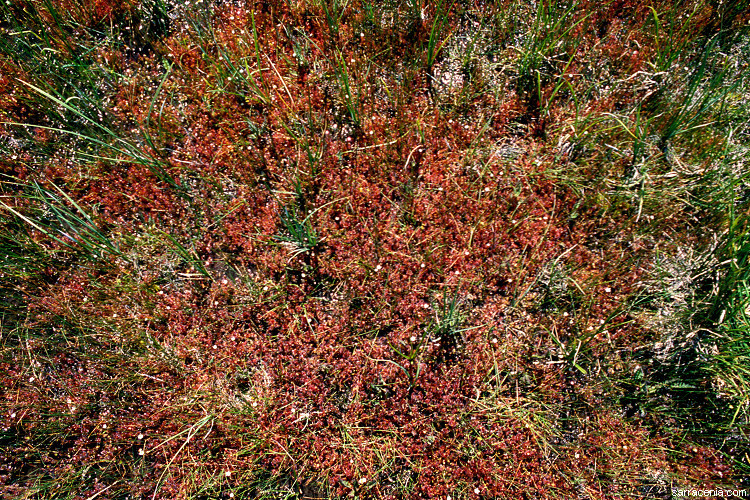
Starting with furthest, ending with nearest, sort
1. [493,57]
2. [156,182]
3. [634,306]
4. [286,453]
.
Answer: [493,57], [156,182], [634,306], [286,453]

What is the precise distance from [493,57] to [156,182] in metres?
3.39

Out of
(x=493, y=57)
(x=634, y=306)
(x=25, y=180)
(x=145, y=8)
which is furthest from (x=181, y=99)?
(x=634, y=306)

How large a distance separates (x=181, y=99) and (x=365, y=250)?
7.43 feet

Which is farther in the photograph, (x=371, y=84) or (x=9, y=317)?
(x=371, y=84)

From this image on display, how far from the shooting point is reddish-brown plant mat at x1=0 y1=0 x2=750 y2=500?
3.36m

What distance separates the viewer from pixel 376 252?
3.73 metres

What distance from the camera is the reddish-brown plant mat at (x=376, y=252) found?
3.36 metres

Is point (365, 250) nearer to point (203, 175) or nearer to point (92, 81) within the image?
point (203, 175)

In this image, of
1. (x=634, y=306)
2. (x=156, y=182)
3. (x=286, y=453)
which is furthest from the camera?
(x=156, y=182)

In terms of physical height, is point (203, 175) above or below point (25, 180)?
below

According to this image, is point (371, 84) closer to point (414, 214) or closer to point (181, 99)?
point (414, 214)

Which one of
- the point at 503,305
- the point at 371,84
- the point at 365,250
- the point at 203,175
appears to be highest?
the point at 371,84

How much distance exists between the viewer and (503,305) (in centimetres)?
365

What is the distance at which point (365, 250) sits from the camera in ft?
12.2
